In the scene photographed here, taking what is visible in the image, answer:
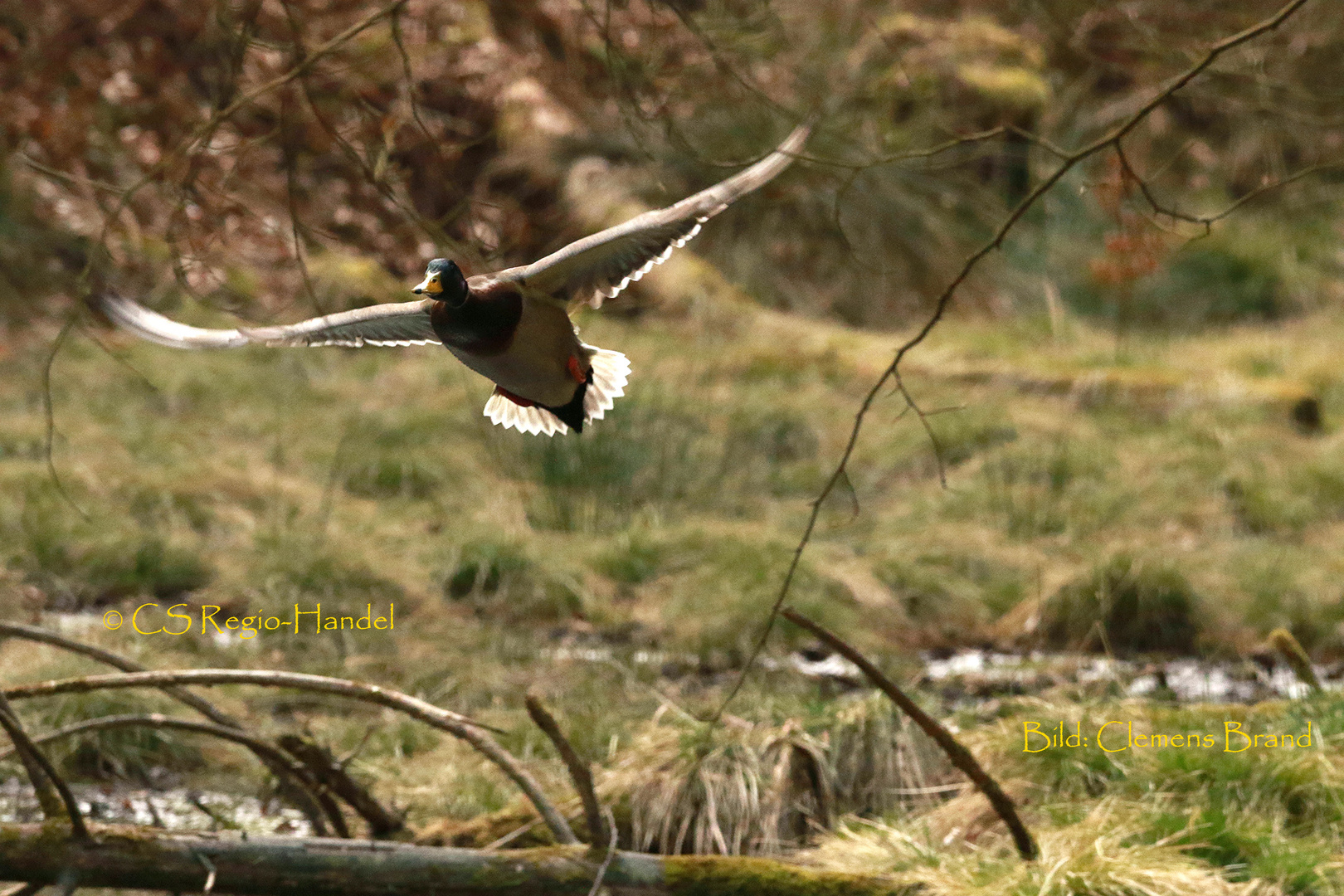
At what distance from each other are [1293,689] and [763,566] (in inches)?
74.3

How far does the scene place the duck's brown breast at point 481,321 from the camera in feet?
6.57

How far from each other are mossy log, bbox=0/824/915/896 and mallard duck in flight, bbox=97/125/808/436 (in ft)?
3.12

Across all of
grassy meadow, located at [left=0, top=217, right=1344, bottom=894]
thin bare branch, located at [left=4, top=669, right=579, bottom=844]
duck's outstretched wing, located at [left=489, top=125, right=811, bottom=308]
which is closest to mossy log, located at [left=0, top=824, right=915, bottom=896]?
thin bare branch, located at [left=4, top=669, right=579, bottom=844]

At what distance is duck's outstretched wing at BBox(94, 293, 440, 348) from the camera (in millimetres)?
2260

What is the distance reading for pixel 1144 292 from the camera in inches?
434

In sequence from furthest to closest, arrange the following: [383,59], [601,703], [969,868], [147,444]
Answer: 1. [383,59]
2. [147,444]
3. [601,703]
4. [969,868]

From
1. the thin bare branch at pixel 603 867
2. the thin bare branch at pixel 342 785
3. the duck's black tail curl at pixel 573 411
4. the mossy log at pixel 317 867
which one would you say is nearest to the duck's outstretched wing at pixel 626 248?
the duck's black tail curl at pixel 573 411

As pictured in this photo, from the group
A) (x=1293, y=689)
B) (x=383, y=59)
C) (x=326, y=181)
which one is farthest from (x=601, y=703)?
(x=326, y=181)

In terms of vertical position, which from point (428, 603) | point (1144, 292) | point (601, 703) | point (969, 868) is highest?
point (1144, 292)

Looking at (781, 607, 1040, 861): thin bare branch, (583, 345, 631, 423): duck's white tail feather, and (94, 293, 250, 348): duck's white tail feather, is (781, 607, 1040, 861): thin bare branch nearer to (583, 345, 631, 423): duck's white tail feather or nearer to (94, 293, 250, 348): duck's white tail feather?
(583, 345, 631, 423): duck's white tail feather

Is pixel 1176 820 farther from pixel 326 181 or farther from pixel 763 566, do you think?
pixel 326 181

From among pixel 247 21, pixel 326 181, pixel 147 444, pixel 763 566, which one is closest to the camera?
pixel 247 21

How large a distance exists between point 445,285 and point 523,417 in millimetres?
997

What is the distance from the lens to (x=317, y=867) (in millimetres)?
3131
